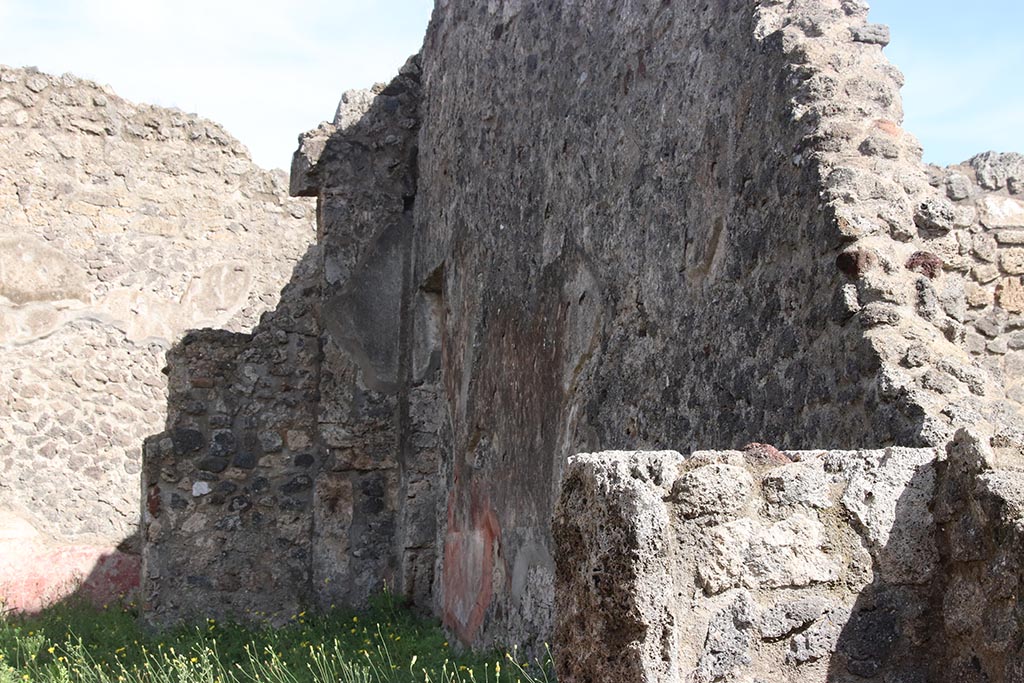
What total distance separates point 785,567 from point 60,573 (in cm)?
703

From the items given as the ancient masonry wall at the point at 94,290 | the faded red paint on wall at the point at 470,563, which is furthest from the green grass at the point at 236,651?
the ancient masonry wall at the point at 94,290

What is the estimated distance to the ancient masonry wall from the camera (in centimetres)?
800

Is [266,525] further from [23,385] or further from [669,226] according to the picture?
[669,226]

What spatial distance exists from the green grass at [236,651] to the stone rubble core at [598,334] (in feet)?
0.61

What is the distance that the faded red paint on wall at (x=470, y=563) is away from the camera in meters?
5.04

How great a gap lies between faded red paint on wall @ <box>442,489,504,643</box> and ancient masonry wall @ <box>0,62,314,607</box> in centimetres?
326

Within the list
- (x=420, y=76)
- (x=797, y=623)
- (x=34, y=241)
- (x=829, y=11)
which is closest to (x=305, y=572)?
(x=420, y=76)

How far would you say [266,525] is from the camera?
6.41 meters

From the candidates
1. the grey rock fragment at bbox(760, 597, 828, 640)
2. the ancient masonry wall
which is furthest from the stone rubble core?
the ancient masonry wall

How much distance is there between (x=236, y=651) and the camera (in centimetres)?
575

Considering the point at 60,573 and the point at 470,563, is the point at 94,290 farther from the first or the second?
the point at 470,563

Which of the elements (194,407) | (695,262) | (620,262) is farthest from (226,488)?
(695,262)

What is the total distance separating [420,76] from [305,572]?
304 centimetres

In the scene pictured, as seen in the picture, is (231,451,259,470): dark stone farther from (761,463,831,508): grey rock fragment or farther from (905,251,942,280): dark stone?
(761,463,831,508): grey rock fragment
